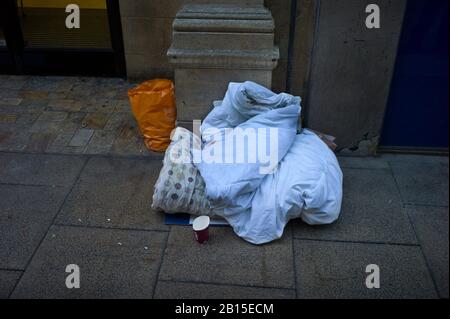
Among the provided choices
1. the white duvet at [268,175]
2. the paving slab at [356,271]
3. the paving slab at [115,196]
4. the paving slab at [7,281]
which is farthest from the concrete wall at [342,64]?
the paving slab at [7,281]

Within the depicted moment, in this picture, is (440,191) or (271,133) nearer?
(271,133)

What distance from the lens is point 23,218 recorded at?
3875 mm

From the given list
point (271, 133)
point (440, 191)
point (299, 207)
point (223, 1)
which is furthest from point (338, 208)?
point (223, 1)

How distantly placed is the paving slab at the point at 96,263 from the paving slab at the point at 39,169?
2.40 ft

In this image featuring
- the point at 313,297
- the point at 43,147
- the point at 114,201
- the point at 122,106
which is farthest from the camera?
the point at 122,106

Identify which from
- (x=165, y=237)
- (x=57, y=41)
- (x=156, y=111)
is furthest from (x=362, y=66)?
(x=57, y=41)

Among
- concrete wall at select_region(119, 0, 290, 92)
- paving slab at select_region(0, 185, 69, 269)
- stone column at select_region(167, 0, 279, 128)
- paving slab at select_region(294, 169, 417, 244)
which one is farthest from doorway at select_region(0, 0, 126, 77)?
paving slab at select_region(294, 169, 417, 244)

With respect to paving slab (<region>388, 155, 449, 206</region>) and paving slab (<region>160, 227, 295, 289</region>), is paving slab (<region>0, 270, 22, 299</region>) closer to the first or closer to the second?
paving slab (<region>160, 227, 295, 289</region>)

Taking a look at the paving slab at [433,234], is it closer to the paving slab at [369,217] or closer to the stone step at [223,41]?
the paving slab at [369,217]

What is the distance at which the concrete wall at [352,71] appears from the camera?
13.3 feet

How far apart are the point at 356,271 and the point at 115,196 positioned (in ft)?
7.15

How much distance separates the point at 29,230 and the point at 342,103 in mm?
3098

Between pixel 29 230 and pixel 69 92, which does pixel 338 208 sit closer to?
pixel 29 230

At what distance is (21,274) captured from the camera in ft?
11.0
